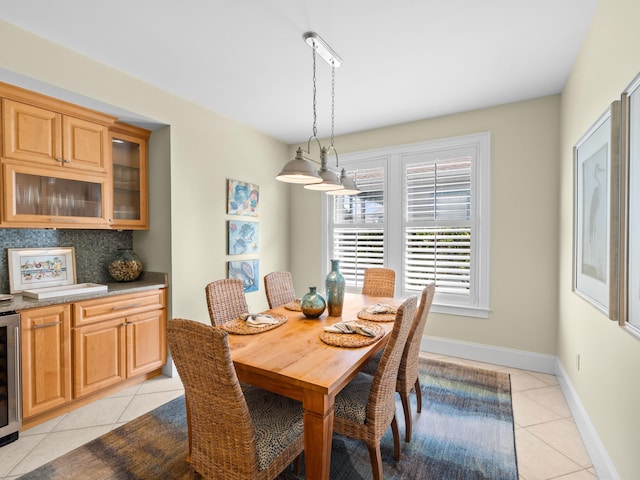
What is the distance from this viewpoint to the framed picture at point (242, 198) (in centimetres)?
378

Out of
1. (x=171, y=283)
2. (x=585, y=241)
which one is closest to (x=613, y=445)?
(x=585, y=241)

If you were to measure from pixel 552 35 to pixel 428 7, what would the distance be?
1016 mm

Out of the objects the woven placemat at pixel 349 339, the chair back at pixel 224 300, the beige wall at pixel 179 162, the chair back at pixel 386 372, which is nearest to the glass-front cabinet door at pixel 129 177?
the beige wall at pixel 179 162

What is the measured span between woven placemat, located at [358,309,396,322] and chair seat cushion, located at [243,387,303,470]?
856 millimetres

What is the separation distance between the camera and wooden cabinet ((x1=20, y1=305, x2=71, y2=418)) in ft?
7.28

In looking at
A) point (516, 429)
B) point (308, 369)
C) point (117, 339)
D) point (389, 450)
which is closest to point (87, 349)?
point (117, 339)

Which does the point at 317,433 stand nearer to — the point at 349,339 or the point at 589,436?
the point at 349,339

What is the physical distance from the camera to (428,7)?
6.42 ft

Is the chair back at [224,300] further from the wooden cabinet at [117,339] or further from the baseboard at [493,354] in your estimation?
the baseboard at [493,354]

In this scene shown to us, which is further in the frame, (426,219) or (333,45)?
(426,219)

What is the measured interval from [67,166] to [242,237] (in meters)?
1.84

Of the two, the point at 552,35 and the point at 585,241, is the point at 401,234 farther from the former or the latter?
the point at 552,35

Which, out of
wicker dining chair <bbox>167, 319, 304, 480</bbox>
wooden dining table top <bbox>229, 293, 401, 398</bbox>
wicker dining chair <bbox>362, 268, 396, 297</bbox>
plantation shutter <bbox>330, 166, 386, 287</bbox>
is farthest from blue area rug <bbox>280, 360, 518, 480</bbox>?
plantation shutter <bbox>330, 166, 386, 287</bbox>

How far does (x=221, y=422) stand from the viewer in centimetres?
135
